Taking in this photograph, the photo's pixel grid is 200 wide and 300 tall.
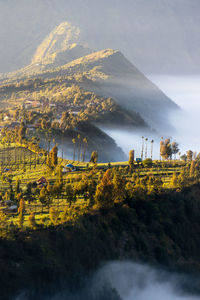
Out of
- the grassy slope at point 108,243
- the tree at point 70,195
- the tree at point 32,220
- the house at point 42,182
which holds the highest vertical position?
the house at point 42,182

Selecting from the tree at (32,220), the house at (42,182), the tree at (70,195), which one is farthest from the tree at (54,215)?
the house at (42,182)

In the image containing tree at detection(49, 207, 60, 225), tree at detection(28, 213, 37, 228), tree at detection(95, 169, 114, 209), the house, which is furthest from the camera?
the house

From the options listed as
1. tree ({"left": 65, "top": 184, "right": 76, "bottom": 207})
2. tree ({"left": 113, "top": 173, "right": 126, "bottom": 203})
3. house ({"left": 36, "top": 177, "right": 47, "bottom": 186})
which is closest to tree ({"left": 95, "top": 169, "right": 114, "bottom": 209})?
tree ({"left": 113, "top": 173, "right": 126, "bottom": 203})

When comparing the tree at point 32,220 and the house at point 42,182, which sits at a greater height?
the house at point 42,182

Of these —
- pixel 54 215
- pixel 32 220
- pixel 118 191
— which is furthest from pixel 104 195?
pixel 32 220

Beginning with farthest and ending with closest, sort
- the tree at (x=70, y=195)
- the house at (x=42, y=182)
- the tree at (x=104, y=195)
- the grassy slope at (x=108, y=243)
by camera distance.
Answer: the house at (x=42, y=182) → the tree at (x=104, y=195) → the tree at (x=70, y=195) → the grassy slope at (x=108, y=243)

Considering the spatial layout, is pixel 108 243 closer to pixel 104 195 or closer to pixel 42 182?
pixel 104 195

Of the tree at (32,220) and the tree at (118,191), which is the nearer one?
the tree at (32,220)

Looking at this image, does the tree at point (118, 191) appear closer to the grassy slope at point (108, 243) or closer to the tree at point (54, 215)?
the grassy slope at point (108, 243)

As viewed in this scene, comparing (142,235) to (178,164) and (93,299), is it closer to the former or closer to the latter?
(93,299)

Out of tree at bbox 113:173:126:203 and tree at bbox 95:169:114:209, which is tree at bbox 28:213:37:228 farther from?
tree at bbox 113:173:126:203

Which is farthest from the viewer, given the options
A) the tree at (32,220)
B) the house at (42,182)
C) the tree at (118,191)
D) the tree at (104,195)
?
the house at (42,182)
